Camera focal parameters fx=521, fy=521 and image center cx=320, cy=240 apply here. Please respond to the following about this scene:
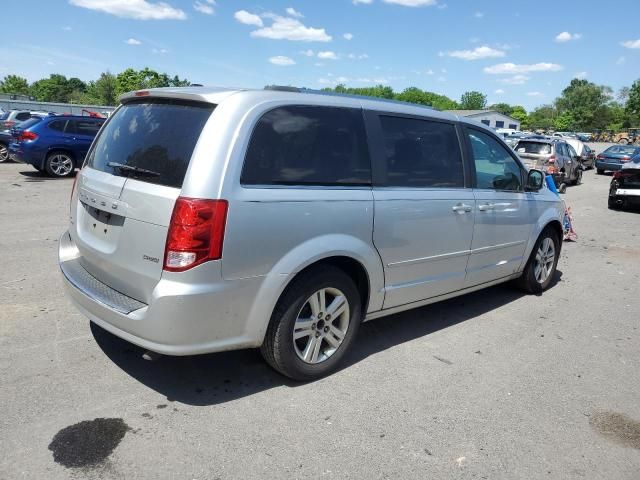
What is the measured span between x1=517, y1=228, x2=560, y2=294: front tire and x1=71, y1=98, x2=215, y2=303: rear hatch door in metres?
4.14

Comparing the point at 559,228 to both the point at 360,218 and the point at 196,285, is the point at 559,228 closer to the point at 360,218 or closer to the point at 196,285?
the point at 360,218

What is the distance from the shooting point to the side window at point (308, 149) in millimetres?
3127

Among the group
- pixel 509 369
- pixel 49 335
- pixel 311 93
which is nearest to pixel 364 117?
pixel 311 93

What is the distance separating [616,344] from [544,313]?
801mm

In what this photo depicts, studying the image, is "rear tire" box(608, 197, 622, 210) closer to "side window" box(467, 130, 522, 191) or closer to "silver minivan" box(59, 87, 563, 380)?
"side window" box(467, 130, 522, 191)

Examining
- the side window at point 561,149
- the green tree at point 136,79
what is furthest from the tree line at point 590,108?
the side window at point 561,149

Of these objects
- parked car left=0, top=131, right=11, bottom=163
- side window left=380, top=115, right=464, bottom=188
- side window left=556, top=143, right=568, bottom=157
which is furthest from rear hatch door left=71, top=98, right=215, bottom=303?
side window left=556, top=143, right=568, bottom=157

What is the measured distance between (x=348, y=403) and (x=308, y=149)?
1665mm

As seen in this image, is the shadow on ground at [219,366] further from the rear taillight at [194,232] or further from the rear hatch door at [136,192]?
the rear taillight at [194,232]

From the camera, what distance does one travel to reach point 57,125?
13.8 metres

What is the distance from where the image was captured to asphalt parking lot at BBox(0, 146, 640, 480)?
2.75 meters

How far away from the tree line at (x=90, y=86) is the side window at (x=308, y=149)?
280 ft

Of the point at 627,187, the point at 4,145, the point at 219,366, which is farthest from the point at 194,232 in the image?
the point at 4,145

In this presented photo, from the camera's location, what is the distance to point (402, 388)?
3611 millimetres
